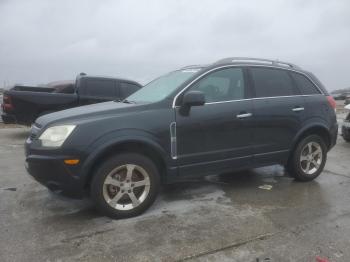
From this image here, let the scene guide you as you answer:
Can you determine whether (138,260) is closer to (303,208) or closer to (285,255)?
(285,255)

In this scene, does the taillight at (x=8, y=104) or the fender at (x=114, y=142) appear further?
the taillight at (x=8, y=104)

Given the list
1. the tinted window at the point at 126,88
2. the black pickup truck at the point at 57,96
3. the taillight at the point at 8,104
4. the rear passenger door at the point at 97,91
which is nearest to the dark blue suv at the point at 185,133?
the black pickup truck at the point at 57,96

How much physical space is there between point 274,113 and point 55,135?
2855 millimetres

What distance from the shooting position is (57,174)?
11.9 ft

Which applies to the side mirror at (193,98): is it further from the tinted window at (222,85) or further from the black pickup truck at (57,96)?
the black pickup truck at (57,96)

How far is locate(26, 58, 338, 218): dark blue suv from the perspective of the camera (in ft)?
12.1

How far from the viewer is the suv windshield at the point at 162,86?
4.43 metres

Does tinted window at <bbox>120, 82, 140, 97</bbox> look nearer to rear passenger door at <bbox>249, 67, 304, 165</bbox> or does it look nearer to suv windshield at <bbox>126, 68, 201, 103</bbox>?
suv windshield at <bbox>126, 68, 201, 103</bbox>

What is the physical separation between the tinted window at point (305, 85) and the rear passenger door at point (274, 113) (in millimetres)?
111

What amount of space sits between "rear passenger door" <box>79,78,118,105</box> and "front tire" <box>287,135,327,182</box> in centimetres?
558

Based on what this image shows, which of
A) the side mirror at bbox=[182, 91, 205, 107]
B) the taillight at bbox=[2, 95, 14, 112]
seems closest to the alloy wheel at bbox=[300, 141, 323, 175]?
the side mirror at bbox=[182, 91, 205, 107]

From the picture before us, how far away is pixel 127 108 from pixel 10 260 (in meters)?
1.88

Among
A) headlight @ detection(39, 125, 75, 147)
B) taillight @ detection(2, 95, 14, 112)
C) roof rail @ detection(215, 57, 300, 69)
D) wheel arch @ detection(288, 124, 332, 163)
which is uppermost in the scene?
roof rail @ detection(215, 57, 300, 69)

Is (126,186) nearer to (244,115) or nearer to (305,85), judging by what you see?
(244,115)
